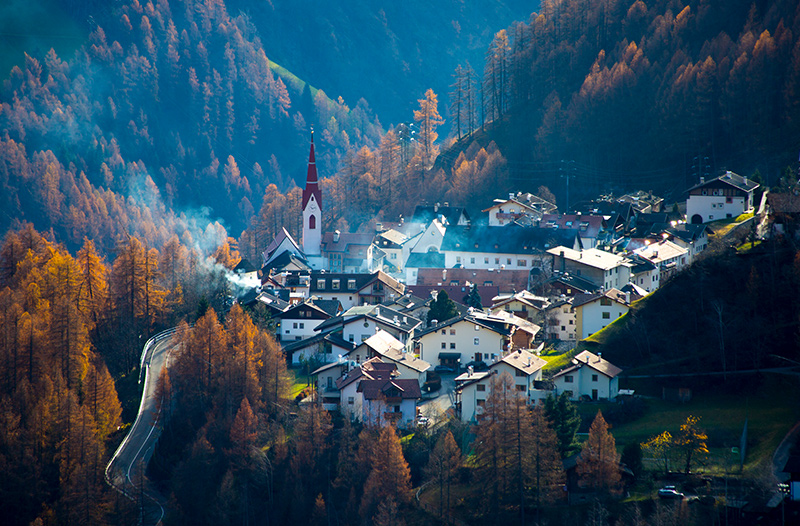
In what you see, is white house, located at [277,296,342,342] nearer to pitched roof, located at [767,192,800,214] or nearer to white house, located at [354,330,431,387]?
white house, located at [354,330,431,387]

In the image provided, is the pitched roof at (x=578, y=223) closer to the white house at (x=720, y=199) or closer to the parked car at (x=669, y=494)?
the white house at (x=720, y=199)

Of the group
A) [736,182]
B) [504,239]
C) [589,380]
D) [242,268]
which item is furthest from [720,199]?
[242,268]

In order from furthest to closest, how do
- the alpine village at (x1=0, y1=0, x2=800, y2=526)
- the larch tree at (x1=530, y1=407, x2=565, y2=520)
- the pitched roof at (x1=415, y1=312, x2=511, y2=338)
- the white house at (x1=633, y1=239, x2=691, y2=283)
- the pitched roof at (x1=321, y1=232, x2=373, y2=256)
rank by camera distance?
the pitched roof at (x1=321, y1=232, x2=373, y2=256) → the white house at (x1=633, y1=239, x2=691, y2=283) → the pitched roof at (x1=415, y1=312, x2=511, y2=338) → the alpine village at (x1=0, y1=0, x2=800, y2=526) → the larch tree at (x1=530, y1=407, x2=565, y2=520)

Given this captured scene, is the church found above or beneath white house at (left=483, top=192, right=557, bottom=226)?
beneath

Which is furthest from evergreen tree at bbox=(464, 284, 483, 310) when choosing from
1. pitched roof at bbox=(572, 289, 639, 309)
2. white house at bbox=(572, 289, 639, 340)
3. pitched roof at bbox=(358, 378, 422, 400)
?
pitched roof at bbox=(358, 378, 422, 400)

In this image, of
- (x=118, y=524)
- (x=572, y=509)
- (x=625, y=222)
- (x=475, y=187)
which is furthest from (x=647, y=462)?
(x=475, y=187)

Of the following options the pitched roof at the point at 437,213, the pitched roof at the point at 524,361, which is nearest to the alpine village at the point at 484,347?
the pitched roof at the point at 524,361
